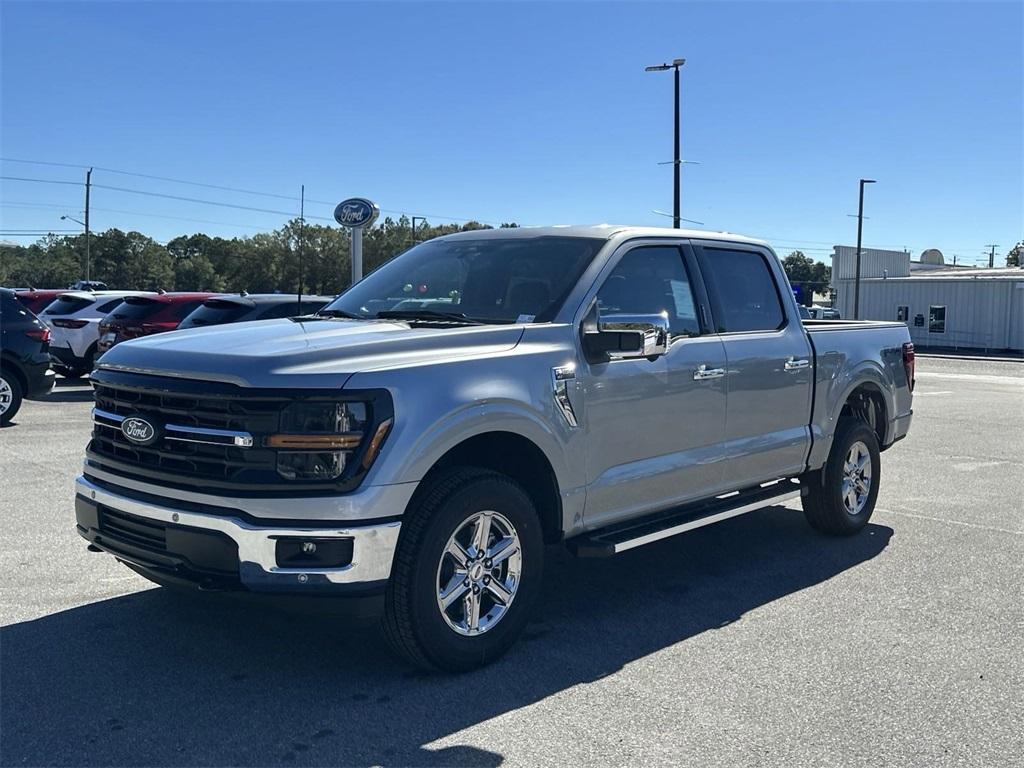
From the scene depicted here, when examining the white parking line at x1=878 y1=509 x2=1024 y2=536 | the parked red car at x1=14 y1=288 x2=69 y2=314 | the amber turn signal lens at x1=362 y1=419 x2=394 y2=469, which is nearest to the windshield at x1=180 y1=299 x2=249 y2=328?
the parked red car at x1=14 y1=288 x2=69 y2=314

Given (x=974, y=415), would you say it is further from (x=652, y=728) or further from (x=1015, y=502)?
(x=652, y=728)

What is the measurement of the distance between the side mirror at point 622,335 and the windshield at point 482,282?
22cm

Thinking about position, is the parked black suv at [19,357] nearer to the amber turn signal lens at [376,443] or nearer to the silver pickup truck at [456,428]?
the silver pickup truck at [456,428]

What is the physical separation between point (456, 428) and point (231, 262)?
93.7 meters

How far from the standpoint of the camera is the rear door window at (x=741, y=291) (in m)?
5.78

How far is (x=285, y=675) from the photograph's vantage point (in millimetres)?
4164

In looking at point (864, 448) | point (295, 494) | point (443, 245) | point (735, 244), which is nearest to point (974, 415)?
point (864, 448)

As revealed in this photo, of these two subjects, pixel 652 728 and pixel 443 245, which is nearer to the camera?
pixel 652 728

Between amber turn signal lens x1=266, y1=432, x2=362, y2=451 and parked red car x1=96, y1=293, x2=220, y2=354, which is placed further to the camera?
parked red car x1=96, y1=293, x2=220, y2=354

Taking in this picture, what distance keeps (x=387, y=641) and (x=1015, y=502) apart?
6.17 metres

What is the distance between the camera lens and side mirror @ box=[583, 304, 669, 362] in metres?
4.54

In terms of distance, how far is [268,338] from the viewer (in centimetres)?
432

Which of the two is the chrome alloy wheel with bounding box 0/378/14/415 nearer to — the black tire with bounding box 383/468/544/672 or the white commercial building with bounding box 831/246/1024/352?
the black tire with bounding box 383/468/544/672

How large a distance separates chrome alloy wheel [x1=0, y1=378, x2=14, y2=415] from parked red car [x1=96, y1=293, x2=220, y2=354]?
11.1 ft
